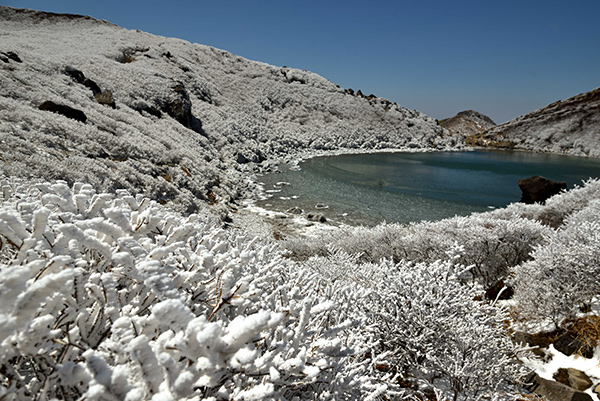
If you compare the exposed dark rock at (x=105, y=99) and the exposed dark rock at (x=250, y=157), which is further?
the exposed dark rock at (x=250, y=157)

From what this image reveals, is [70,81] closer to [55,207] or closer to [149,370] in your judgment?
[55,207]

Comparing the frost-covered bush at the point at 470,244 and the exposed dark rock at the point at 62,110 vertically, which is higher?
the exposed dark rock at the point at 62,110

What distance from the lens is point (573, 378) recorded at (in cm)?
387

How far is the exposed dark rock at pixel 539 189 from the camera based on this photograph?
18828mm

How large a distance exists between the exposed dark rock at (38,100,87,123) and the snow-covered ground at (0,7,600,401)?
2.55 ft

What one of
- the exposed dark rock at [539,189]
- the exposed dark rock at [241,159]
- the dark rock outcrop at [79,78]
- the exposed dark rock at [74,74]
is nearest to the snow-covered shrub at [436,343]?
the exposed dark rock at [539,189]

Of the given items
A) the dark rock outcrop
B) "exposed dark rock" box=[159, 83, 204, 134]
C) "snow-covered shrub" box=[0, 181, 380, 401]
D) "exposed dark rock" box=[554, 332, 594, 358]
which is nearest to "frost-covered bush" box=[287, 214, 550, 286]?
"exposed dark rock" box=[554, 332, 594, 358]

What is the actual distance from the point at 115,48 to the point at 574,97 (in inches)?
4471

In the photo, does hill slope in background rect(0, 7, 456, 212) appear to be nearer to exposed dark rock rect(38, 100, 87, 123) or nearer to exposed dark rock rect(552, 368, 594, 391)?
exposed dark rock rect(38, 100, 87, 123)

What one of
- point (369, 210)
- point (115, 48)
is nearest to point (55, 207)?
point (369, 210)

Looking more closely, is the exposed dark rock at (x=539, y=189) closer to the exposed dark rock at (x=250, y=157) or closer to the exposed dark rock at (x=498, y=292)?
the exposed dark rock at (x=498, y=292)

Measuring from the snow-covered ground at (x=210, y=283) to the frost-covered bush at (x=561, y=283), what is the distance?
0.11 feet

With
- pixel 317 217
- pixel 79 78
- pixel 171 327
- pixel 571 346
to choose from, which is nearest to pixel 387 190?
Answer: pixel 317 217

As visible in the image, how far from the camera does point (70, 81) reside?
18781 millimetres
